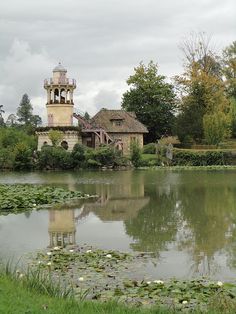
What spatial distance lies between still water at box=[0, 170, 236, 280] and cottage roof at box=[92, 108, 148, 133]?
3629 centimetres

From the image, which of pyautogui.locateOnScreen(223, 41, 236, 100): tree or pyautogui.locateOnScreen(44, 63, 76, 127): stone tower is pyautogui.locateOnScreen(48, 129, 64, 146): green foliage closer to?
pyautogui.locateOnScreen(44, 63, 76, 127): stone tower

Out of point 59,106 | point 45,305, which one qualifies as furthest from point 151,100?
point 45,305

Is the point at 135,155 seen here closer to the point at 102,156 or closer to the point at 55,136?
the point at 102,156

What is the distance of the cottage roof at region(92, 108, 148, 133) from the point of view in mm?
62938

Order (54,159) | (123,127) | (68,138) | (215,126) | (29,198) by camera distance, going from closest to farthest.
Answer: (29,198) → (54,159) → (215,126) → (68,138) → (123,127)

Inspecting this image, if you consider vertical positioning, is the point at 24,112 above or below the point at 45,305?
above

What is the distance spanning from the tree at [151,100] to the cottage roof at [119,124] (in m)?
4.91

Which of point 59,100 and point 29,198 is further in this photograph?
point 59,100

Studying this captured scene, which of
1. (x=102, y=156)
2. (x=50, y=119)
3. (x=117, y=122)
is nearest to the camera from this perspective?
(x=102, y=156)

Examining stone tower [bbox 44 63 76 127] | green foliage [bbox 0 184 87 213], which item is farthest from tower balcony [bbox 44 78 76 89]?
green foliage [bbox 0 184 87 213]

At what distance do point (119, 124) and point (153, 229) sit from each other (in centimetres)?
4756

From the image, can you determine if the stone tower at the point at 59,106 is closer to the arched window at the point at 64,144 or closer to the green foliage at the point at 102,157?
the arched window at the point at 64,144

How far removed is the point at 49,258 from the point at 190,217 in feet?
26.1

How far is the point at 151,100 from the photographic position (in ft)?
230
